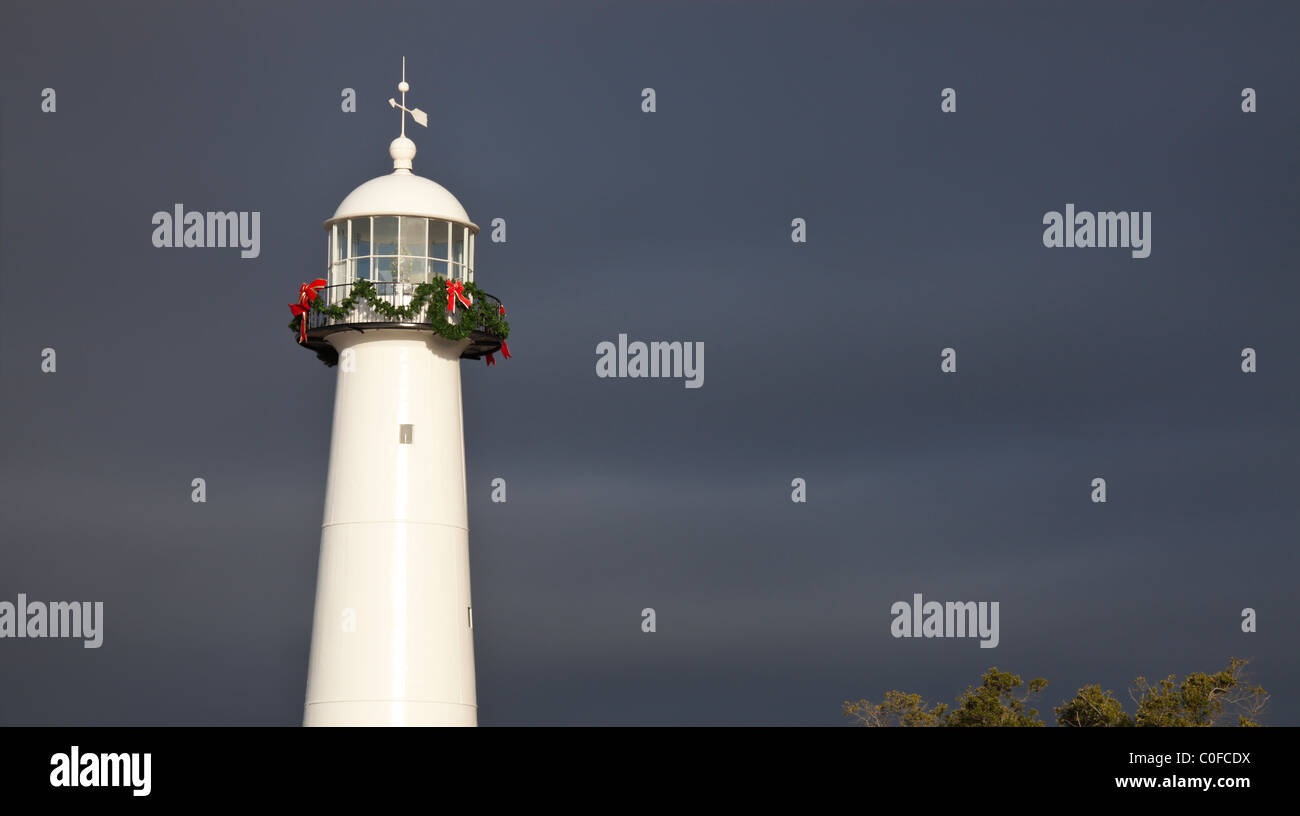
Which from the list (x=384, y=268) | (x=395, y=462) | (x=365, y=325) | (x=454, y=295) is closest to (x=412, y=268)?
(x=384, y=268)

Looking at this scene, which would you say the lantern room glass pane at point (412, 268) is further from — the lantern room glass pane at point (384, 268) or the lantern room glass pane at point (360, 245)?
the lantern room glass pane at point (360, 245)

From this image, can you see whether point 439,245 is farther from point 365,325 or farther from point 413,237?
point 365,325

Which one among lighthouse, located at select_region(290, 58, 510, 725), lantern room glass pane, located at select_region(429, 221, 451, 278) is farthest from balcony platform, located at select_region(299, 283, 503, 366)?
lantern room glass pane, located at select_region(429, 221, 451, 278)

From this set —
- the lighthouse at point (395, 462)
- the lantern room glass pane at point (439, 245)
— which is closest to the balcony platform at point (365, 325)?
the lighthouse at point (395, 462)

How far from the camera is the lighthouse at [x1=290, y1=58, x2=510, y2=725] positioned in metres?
55.0

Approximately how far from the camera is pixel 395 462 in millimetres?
55469

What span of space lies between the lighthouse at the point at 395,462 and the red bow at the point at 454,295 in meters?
0.04

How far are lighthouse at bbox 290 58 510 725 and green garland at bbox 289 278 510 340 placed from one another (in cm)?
4

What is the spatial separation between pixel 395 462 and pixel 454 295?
14.8 feet

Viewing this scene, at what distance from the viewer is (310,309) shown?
56.4m

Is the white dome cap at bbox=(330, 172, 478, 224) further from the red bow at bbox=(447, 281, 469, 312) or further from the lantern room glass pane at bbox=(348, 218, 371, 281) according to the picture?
the red bow at bbox=(447, 281, 469, 312)
